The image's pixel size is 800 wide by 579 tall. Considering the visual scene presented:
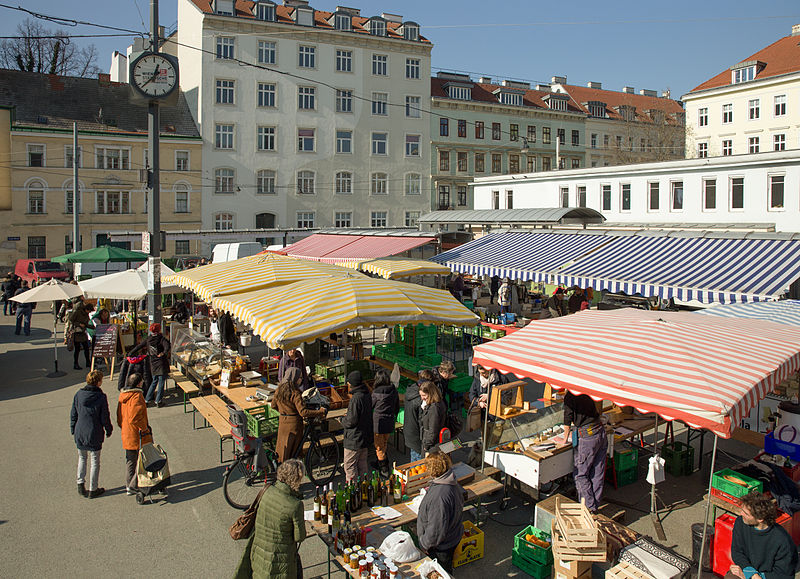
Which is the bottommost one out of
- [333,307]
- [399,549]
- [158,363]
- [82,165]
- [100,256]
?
[399,549]

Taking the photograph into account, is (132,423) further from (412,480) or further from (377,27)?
(377,27)

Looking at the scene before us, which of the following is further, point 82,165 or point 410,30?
point 410,30

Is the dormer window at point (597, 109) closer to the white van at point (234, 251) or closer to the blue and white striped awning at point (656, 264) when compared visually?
the white van at point (234, 251)

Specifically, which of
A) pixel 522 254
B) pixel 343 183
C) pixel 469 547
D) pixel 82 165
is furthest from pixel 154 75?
pixel 343 183

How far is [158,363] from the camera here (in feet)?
38.4

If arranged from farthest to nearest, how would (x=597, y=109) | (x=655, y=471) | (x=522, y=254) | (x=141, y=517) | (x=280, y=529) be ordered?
(x=597, y=109) < (x=522, y=254) < (x=141, y=517) < (x=655, y=471) < (x=280, y=529)

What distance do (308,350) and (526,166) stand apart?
49.2 m

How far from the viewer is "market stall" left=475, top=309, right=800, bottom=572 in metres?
5.52

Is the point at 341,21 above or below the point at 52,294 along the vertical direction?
above

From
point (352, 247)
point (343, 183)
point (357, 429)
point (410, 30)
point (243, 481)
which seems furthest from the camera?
point (410, 30)

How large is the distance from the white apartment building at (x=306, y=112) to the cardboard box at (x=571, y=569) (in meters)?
42.1

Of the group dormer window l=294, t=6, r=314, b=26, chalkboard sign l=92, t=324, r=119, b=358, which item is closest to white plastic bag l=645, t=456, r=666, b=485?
chalkboard sign l=92, t=324, r=119, b=358

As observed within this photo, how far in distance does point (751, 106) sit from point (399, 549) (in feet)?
181

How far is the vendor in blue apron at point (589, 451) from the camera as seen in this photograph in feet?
23.1
